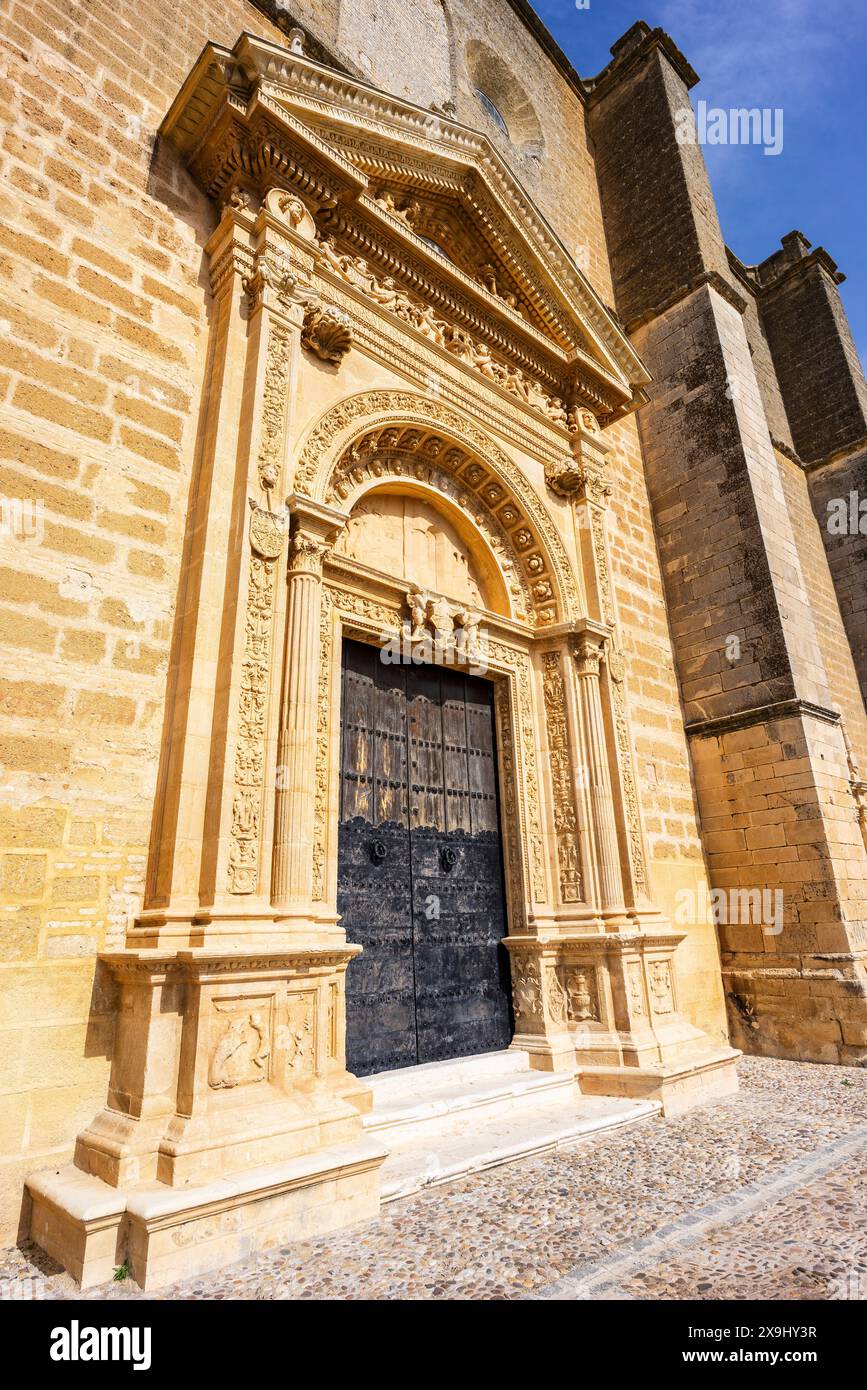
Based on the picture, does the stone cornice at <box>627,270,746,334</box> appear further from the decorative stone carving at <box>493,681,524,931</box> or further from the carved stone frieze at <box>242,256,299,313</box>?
the carved stone frieze at <box>242,256,299,313</box>

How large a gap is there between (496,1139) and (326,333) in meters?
5.62

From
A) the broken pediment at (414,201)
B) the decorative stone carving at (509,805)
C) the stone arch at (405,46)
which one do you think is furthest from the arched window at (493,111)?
the decorative stone carving at (509,805)

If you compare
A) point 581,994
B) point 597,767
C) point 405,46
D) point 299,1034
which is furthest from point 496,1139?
point 405,46

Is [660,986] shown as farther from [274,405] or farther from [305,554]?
[274,405]

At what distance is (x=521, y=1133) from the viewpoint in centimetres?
453

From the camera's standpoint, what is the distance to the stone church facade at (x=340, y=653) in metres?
3.49

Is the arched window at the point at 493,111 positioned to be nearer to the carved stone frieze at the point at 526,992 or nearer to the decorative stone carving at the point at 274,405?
the decorative stone carving at the point at 274,405

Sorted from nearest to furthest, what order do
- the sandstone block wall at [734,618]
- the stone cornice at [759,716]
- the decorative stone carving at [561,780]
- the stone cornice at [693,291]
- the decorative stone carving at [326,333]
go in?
the decorative stone carving at [326,333]
the decorative stone carving at [561,780]
the sandstone block wall at [734,618]
the stone cornice at [759,716]
the stone cornice at [693,291]

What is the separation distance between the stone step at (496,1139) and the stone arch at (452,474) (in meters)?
4.17

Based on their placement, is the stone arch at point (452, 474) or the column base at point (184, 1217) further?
the stone arch at point (452, 474)

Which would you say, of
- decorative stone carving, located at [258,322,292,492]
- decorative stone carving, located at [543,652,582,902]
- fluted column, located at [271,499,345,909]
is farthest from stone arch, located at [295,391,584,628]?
decorative stone carving, located at [543,652,582,902]

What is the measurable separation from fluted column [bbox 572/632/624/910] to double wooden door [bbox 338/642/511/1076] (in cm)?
89

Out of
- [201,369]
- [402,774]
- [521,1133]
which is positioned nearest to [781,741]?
[402,774]

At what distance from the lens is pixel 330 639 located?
17.5 feet
